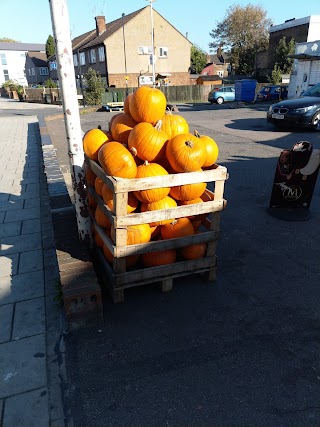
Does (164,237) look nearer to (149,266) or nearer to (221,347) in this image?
(149,266)

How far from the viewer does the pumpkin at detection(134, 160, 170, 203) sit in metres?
2.89

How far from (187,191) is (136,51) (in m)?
43.0

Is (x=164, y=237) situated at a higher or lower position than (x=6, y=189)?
higher

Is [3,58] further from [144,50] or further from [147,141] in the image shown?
[147,141]

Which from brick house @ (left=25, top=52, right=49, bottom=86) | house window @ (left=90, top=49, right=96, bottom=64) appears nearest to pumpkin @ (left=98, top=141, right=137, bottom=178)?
house window @ (left=90, top=49, right=96, bottom=64)

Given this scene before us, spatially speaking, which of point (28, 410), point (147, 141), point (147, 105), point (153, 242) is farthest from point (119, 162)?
point (28, 410)

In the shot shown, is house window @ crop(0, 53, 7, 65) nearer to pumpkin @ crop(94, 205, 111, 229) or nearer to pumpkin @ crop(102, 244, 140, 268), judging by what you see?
pumpkin @ crop(94, 205, 111, 229)

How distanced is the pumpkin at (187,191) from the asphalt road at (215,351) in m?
0.98

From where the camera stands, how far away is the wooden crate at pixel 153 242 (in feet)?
9.10

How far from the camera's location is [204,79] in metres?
45.5

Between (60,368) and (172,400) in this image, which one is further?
(60,368)

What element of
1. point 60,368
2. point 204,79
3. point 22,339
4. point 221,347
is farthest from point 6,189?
point 204,79

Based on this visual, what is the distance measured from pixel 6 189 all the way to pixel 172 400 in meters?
5.83

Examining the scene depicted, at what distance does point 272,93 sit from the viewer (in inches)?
1156
